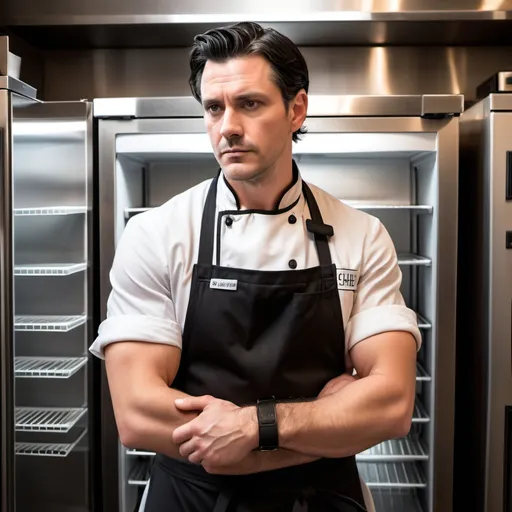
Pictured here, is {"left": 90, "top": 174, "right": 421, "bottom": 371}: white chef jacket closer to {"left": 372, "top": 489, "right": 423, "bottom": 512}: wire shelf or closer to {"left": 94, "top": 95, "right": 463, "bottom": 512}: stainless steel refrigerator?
{"left": 94, "top": 95, "right": 463, "bottom": 512}: stainless steel refrigerator

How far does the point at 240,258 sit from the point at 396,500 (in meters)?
1.69

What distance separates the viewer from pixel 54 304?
2.35 m

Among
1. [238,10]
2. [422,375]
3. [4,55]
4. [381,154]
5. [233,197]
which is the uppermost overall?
[238,10]

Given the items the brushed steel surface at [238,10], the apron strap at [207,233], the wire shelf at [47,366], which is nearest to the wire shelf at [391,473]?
the wire shelf at [47,366]

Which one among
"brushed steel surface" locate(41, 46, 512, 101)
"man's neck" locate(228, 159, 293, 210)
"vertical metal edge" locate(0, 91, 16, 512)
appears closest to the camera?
"man's neck" locate(228, 159, 293, 210)

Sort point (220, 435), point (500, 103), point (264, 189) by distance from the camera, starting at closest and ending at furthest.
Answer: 1. point (220, 435)
2. point (264, 189)
3. point (500, 103)

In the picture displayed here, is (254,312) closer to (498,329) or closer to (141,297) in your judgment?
(141,297)

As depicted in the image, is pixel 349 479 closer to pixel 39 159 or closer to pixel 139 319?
pixel 139 319

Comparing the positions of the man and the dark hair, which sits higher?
the dark hair

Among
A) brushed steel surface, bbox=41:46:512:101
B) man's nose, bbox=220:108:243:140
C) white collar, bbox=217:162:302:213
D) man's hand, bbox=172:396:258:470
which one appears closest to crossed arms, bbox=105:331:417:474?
man's hand, bbox=172:396:258:470

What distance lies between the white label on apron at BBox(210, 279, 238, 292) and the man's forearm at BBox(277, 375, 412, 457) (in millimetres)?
276

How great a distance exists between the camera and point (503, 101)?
2.03 metres

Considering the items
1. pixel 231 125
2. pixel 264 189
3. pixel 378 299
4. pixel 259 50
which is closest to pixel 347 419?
pixel 378 299

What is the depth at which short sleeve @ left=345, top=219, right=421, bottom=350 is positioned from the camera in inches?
47.6
